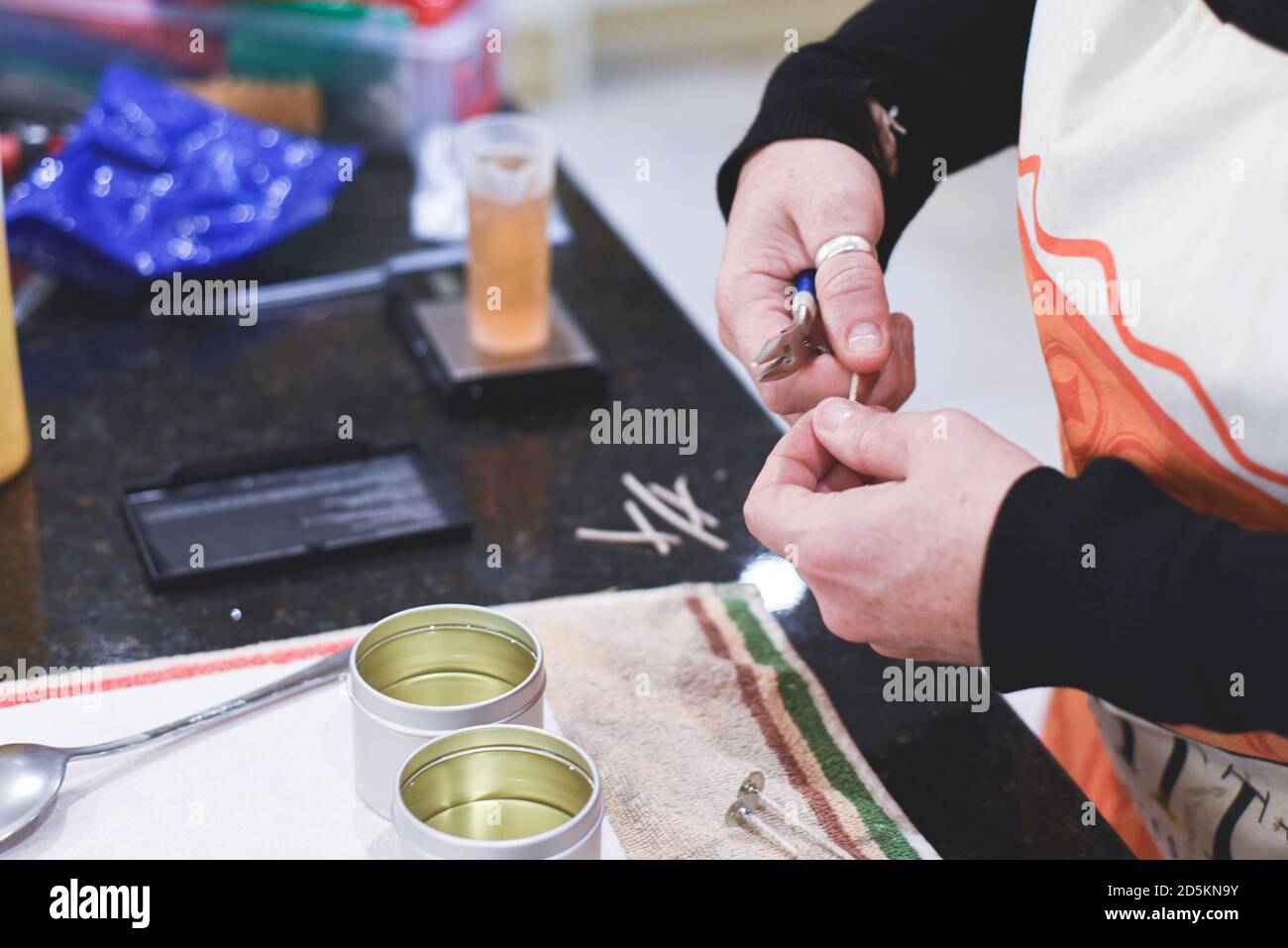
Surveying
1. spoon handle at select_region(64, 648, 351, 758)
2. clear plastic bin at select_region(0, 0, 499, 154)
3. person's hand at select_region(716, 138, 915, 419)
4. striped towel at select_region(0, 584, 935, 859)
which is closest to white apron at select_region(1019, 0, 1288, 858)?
person's hand at select_region(716, 138, 915, 419)

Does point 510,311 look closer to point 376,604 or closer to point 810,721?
point 376,604

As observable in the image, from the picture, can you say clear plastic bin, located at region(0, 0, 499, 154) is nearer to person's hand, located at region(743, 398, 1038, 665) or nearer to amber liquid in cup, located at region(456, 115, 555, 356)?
amber liquid in cup, located at region(456, 115, 555, 356)

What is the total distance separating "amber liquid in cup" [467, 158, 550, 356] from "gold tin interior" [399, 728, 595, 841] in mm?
601

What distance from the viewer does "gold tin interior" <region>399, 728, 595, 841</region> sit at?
0.63 m

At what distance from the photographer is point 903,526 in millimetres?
671

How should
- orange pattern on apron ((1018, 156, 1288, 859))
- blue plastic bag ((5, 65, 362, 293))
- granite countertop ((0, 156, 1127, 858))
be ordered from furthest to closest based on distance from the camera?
blue plastic bag ((5, 65, 362, 293))
granite countertop ((0, 156, 1127, 858))
orange pattern on apron ((1018, 156, 1288, 859))

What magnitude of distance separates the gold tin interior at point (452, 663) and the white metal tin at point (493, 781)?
0.07 metres

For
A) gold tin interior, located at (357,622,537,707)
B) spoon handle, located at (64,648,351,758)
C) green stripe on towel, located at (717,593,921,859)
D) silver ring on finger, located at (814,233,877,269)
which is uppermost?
silver ring on finger, located at (814,233,877,269)

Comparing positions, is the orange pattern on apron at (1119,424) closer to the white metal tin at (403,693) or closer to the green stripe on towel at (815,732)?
the green stripe on towel at (815,732)

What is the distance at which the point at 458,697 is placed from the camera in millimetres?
723

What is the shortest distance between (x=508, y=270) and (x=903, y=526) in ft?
1.97

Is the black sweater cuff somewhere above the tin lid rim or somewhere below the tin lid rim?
above
